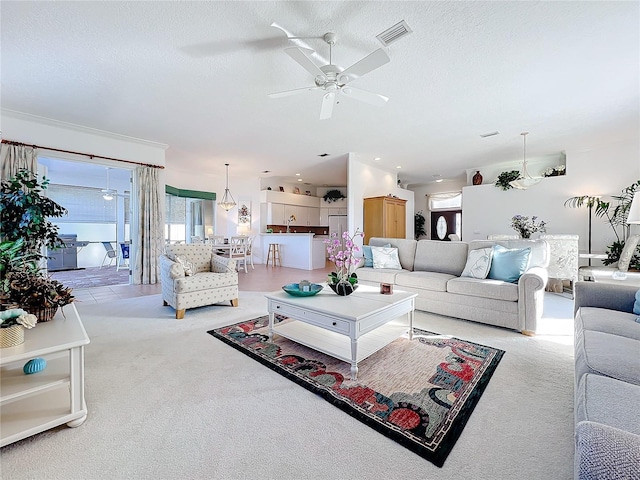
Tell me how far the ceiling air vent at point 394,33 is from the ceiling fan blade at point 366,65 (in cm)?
21

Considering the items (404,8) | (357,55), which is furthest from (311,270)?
(404,8)

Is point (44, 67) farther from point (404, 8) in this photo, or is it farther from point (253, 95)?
point (404, 8)

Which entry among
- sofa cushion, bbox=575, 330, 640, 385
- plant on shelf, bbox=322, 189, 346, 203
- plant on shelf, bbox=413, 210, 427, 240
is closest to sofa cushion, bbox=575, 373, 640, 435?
sofa cushion, bbox=575, 330, 640, 385

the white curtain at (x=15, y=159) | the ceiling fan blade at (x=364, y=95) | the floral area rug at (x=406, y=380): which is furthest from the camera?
the white curtain at (x=15, y=159)

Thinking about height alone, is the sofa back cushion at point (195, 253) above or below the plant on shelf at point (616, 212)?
below

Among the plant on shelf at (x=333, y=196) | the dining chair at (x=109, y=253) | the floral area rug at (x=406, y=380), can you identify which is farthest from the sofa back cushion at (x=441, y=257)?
the dining chair at (x=109, y=253)

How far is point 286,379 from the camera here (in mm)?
1973

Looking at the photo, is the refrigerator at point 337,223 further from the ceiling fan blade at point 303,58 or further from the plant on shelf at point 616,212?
the ceiling fan blade at point 303,58

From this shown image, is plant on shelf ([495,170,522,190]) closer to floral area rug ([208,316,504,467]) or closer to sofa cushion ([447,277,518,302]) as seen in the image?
sofa cushion ([447,277,518,302])

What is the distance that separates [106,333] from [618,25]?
5.35 meters

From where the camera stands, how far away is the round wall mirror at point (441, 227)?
9672 mm

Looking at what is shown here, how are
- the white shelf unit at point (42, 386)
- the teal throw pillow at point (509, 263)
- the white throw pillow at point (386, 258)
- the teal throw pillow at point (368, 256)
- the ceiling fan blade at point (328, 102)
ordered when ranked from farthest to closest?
the teal throw pillow at point (368, 256) → the white throw pillow at point (386, 258) → the teal throw pillow at point (509, 263) → the ceiling fan blade at point (328, 102) → the white shelf unit at point (42, 386)

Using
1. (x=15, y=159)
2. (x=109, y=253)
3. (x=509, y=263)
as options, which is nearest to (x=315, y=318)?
(x=509, y=263)

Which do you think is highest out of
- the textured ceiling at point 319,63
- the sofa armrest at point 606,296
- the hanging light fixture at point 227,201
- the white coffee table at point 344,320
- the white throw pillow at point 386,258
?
the textured ceiling at point 319,63
